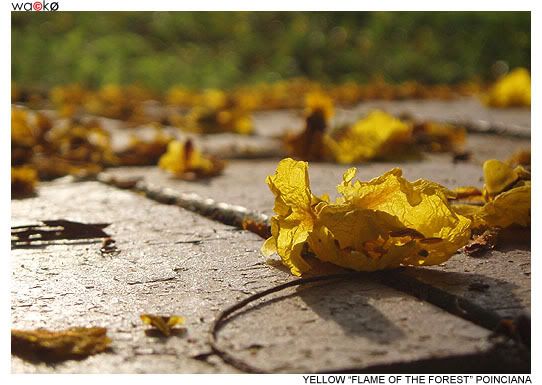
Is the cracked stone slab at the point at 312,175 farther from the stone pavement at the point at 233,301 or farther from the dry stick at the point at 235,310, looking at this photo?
the dry stick at the point at 235,310

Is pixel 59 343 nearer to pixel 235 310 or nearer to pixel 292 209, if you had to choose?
pixel 235 310

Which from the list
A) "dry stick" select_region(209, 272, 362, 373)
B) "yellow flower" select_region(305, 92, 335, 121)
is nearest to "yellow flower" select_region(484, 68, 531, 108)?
"yellow flower" select_region(305, 92, 335, 121)

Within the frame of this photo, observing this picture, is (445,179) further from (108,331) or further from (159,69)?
(159,69)

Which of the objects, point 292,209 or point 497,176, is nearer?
point 292,209

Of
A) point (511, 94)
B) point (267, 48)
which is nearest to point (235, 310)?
point (511, 94)

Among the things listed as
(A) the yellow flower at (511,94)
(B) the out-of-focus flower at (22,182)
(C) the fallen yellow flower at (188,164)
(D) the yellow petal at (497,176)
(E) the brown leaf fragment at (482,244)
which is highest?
(A) the yellow flower at (511,94)

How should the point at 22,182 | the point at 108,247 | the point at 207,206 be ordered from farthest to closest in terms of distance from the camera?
the point at 22,182, the point at 207,206, the point at 108,247

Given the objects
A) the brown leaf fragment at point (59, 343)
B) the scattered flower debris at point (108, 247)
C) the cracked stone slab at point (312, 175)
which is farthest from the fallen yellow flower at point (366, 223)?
the cracked stone slab at point (312, 175)
